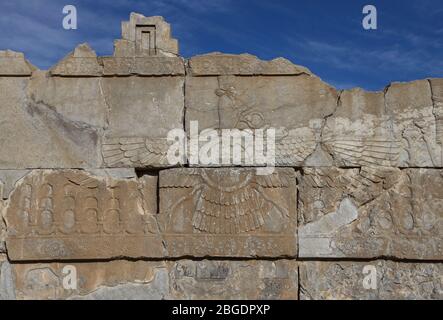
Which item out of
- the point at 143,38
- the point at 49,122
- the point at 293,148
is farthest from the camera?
the point at 143,38

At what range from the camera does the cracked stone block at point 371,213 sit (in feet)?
18.7

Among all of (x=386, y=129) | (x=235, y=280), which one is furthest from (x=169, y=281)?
(x=386, y=129)

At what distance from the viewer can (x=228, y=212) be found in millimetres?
5754


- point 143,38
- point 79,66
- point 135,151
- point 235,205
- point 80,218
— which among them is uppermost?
point 143,38

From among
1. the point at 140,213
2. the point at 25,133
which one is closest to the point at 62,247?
the point at 140,213

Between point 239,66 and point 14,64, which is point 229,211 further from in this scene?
point 14,64

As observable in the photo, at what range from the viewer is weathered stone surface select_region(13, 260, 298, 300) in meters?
5.69

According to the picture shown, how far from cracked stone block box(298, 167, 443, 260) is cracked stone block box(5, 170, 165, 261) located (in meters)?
1.44

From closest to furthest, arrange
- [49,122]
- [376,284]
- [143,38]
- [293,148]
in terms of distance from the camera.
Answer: [376,284]
[293,148]
[49,122]
[143,38]

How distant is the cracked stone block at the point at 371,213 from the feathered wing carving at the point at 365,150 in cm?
9

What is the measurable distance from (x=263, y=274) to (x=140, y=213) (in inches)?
49.6

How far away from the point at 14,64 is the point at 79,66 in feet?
2.06

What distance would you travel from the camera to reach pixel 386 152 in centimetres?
Result: 582

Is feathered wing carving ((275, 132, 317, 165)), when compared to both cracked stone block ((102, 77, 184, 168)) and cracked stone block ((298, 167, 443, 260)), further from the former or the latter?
cracked stone block ((102, 77, 184, 168))
